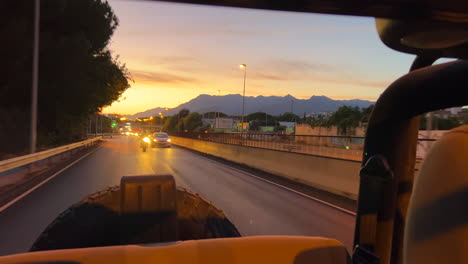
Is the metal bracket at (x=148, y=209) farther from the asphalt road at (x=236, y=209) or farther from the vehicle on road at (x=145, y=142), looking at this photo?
the vehicle on road at (x=145, y=142)

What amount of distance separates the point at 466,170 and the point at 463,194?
102mm

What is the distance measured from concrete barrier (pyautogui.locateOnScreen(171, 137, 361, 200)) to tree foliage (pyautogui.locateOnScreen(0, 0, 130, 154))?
16.3m

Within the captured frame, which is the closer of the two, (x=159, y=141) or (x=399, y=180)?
(x=399, y=180)

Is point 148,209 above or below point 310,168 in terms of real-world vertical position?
above

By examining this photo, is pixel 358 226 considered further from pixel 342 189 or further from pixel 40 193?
pixel 40 193

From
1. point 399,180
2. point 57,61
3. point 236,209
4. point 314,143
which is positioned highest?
point 57,61

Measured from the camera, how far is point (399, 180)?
7.84 ft

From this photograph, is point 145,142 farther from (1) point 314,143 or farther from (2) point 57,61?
(1) point 314,143

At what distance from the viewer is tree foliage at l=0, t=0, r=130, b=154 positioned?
92.8 feet

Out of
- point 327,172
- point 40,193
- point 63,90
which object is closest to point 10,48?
point 63,90

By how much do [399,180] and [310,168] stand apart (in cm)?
1415

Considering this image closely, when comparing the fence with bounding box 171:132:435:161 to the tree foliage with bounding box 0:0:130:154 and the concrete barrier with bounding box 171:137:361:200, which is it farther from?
the tree foliage with bounding box 0:0:130:154

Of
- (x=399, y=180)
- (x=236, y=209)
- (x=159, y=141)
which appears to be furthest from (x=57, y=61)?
(x=399, y=180)

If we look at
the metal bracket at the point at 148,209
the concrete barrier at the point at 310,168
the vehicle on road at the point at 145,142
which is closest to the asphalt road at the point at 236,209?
the concrete barrier at the point at 310,168
